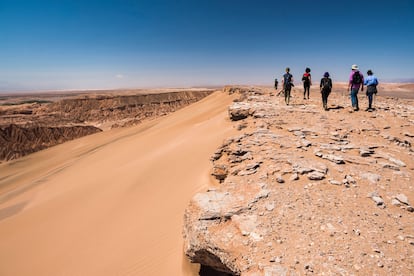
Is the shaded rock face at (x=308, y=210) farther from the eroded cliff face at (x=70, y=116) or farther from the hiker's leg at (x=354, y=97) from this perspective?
the eroded cliff face at (x=70, y=116)

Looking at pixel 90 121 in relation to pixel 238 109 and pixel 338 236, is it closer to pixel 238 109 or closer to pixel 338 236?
pixel 238 109

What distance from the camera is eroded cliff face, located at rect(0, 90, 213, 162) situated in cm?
3975

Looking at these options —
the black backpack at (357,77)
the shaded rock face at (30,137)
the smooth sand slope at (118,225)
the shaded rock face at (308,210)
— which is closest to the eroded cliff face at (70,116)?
the shaded rock face at (30,137)

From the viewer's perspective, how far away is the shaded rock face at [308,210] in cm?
252

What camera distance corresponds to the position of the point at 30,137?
40.9 meters

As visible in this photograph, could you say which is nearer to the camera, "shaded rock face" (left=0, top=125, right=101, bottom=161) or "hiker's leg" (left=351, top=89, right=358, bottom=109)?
"hiker's leg" (left=351, top=89, right=358, bottom=109)

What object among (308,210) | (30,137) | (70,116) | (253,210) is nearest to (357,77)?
(308,210)

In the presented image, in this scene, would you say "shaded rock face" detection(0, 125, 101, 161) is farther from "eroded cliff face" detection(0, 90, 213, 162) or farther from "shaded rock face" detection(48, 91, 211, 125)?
"shaded rock face" detection(48, 91, 211, 125)

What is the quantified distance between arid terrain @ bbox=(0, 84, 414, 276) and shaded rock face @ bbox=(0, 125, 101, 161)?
3785cm

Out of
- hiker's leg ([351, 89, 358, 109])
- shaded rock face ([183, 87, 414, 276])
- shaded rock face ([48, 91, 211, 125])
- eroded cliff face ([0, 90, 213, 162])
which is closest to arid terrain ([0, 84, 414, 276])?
shaded rock face ([183, 87, 414, 276])

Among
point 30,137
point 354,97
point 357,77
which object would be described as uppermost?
point 357,77

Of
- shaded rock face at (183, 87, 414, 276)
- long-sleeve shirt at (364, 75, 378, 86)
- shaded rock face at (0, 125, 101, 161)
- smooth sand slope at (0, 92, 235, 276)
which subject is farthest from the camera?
shaded rock face at (0, 125, 101, 161)

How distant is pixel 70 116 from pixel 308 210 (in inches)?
2956

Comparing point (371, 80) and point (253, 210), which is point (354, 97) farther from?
point (253, 210)
